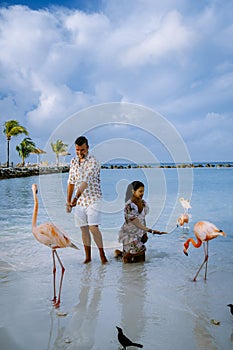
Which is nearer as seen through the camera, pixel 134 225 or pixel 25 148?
pixel 134 225

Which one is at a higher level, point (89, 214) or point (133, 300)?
point (89, 214)

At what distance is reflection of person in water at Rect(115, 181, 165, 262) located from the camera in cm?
444

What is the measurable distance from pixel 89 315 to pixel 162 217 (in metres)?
6.43

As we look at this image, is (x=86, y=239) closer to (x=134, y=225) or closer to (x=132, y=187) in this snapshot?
(x=134, y=225)

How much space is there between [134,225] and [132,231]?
10cm

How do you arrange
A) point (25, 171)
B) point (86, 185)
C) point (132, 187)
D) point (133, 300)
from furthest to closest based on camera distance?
point (25, 171) → point (132, 187) → point (86, 185) → point (133, 300)

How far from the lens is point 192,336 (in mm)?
2623

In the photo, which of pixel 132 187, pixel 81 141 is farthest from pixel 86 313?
pixel 81 141

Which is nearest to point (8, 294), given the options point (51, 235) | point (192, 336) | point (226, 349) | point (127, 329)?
point (51, 235)

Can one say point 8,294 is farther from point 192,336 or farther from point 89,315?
point 192,336

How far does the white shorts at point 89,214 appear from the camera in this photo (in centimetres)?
439

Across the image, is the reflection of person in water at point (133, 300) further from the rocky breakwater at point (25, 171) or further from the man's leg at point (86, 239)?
the rocky breakwater at point (25, 171)

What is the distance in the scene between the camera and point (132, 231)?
4.56 m

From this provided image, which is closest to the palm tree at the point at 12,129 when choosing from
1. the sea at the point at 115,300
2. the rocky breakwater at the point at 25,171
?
the rocky breakwater at the point at 25,171
